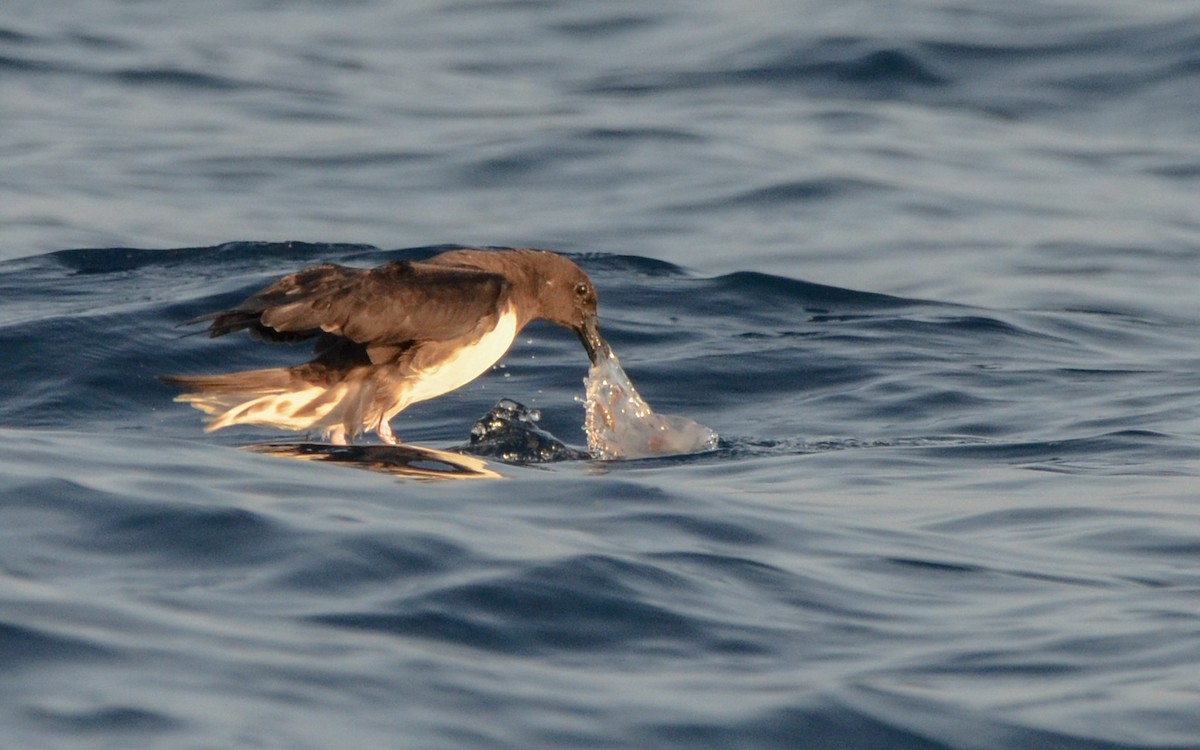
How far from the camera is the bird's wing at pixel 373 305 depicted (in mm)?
7320

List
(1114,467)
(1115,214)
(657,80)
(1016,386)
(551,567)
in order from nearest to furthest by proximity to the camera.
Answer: (551,567)
(1114,467)
(1016,386)
(1115,214)
(657,80)

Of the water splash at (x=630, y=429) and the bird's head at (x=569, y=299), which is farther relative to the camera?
the bird's head at (x=569, y=299)

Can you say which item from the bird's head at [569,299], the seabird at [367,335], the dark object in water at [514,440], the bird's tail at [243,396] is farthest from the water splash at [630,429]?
the bird's tail at [243,396]

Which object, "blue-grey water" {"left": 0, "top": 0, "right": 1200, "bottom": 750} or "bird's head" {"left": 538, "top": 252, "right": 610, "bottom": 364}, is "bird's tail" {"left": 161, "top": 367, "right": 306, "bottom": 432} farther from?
"bird's head" {"left": 538, "top": 252, "right": 610, "bottom": 364}

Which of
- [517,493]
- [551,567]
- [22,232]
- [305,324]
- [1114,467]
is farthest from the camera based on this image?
[22,232]

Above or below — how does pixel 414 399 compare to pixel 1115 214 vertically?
below

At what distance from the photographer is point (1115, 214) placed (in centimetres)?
1462

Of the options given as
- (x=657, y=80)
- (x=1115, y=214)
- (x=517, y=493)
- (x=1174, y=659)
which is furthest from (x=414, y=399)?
(x=657, y=80)

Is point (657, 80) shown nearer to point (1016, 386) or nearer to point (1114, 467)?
point (1016, 386)

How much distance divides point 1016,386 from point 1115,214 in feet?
16.6

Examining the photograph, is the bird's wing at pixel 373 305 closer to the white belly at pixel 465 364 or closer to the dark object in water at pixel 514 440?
the white belly at pixel 465 364

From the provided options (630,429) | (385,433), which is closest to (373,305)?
(385,433)

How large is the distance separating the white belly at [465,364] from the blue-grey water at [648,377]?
24.1 inches

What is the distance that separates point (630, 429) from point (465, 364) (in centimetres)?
79
